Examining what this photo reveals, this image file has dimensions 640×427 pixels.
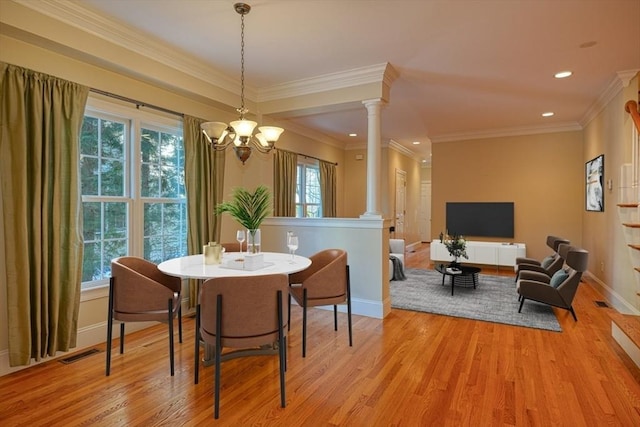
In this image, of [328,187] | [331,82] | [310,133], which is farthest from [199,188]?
[328,187]

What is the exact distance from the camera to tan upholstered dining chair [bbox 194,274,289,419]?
7.29 feet

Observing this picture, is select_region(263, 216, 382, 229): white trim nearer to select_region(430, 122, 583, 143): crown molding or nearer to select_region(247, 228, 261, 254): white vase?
select_region(247, 228, 261, 254): white vase

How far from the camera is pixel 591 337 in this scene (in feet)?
11.6

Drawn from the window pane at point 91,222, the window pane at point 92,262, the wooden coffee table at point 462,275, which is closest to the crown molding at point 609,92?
the wooden coffee table at point 462,275

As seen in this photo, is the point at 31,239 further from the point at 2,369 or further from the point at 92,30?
the point at 92,30

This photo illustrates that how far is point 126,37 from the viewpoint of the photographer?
3221 mm

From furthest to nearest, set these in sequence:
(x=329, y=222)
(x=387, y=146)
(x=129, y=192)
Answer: (x=387, y=146) < (x=329, y=222) < (x=129, y=192)

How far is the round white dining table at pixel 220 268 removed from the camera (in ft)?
8.29

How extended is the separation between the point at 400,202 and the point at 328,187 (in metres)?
2.63

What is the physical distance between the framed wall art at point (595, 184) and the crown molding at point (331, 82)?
354 cm

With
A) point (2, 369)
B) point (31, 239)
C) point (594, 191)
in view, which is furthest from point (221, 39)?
point (594, 191)

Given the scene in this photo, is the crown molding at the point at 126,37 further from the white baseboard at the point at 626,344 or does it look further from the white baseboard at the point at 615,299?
the white baseboard at the point at 615,299

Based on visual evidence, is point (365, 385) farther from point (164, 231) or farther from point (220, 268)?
point (164, 231)

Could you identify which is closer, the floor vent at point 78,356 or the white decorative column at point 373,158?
the floor vent at point 78,356
